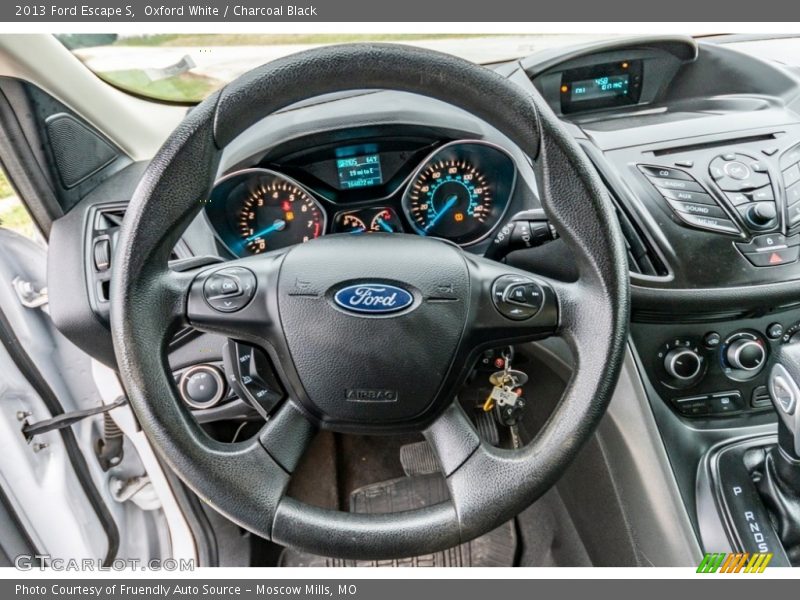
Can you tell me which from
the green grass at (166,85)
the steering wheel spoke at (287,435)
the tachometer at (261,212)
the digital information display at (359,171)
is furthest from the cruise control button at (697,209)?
the green grass at (166,85)

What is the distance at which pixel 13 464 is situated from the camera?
131 centimetres

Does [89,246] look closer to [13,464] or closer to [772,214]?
[13,464]

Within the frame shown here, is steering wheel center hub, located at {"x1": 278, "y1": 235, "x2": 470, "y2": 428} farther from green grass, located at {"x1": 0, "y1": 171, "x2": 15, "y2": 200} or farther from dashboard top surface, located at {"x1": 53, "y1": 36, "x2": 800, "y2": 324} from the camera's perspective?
green grass, located at {"x1": 0, "y1": 171, "x2": 15, "y2": 200}

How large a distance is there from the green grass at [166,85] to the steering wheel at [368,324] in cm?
59

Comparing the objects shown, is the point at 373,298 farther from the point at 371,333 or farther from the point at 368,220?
the point at 368,220

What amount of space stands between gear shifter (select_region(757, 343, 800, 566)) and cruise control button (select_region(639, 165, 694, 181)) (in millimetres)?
385

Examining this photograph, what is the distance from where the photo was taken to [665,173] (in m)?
1.28

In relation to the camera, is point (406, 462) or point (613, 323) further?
point (406, 462)

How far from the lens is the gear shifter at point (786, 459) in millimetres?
1021

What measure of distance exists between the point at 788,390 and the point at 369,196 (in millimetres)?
859

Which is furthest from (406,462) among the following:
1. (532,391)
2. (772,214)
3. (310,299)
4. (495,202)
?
(772,214)

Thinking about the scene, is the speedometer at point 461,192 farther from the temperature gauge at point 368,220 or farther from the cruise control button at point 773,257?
the cruise control button at point 773,257

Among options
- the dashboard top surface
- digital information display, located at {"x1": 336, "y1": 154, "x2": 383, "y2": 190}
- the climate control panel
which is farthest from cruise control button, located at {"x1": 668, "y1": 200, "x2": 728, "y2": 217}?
digital information display, located at {"x1": 336, "y1": 154, "x2": 383, "y2": 190}

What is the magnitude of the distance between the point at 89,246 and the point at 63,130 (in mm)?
248
